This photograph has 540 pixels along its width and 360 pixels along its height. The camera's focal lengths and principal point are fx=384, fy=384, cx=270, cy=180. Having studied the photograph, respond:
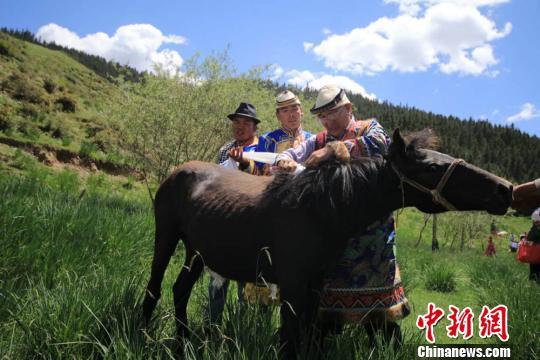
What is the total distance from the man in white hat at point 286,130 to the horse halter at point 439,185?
1.64 metres

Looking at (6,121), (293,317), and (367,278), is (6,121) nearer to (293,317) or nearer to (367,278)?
(293,317)

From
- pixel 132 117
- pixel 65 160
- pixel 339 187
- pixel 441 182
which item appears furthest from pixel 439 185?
pixel 65 160

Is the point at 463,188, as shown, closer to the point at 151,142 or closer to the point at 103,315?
the point at 103,315

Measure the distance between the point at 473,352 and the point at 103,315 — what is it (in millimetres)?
2723

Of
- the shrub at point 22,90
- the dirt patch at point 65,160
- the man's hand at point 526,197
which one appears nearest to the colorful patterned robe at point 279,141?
the man's hand at point 526,197

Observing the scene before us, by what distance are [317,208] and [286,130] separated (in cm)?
176

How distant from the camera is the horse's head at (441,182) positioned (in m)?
2.10

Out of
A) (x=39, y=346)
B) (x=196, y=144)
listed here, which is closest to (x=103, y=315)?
(x=39, y=346)

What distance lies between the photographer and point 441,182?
2.19 meters

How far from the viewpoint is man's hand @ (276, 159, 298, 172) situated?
2.73 meters

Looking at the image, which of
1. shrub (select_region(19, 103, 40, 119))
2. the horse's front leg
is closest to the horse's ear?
the horse's front leg

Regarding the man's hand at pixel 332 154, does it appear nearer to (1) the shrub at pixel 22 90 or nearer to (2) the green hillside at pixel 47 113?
(2) the green hillside at pixel 47 113

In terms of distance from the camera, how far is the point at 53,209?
16.5 ft

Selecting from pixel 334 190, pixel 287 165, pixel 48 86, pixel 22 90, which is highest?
pixel 48 86
